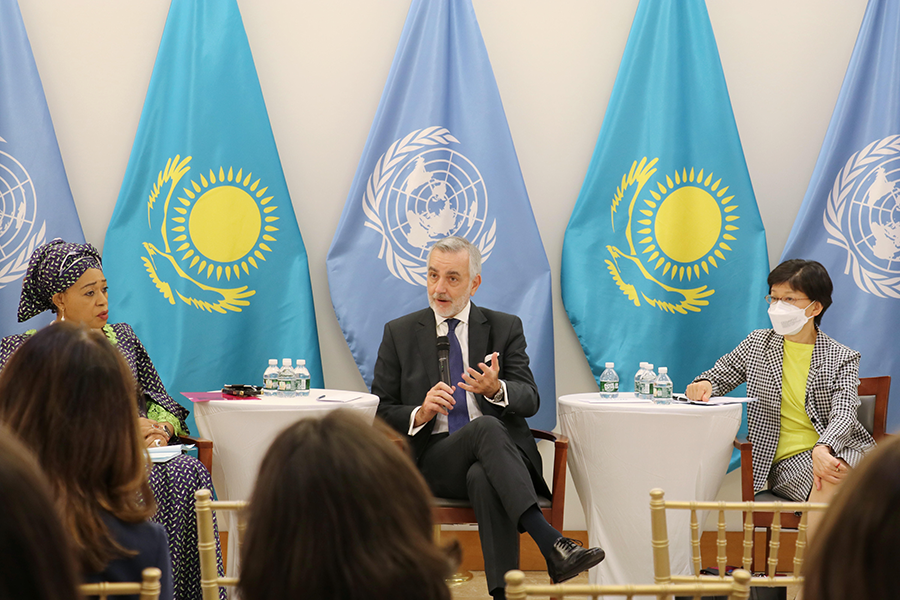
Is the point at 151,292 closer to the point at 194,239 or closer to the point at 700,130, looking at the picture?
the point at 194,239

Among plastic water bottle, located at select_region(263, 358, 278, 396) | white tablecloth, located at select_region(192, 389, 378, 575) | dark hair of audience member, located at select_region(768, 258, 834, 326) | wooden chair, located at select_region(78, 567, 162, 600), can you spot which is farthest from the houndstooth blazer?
wooden chair, located at select_region(78, 567, 162, 600)

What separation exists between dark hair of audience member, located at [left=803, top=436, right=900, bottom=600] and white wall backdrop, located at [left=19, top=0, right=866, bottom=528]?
3.13 meters

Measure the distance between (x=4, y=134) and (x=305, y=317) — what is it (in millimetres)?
1554

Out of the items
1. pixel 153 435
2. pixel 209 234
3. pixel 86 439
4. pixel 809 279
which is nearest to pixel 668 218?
pixel 809 279

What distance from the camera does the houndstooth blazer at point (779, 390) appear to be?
309 cm

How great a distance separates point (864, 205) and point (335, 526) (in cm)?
362

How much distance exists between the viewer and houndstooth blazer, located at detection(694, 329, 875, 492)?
3088 mm

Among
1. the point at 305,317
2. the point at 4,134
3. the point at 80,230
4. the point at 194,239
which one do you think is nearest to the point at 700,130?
the point at 305,317

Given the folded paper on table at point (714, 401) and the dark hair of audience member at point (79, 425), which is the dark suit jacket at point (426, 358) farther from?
the dark hair of audience member at point (79, 425)

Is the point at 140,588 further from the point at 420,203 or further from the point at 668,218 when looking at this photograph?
the point at 668,218

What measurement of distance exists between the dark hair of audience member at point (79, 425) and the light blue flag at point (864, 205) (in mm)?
3239

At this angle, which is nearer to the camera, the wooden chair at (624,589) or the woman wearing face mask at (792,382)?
the wooden chair at (624,589)

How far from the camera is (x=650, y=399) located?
3.22m

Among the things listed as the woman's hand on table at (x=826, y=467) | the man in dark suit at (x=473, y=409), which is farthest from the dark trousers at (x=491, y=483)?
the woman's hand on table at (x=826, y=467)
